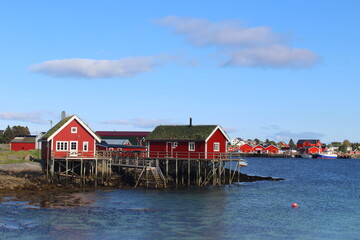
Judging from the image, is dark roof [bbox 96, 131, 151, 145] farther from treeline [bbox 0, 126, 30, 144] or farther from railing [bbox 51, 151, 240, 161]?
railing [bbox 51, 151, 240, 161]

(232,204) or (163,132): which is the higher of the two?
(163,132)

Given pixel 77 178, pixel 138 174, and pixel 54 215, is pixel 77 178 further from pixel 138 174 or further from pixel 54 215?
pixel 54 215

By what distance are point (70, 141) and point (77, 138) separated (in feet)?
2.94

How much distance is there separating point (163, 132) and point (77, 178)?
1325 cm

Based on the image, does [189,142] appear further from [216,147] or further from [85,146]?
[85,146]

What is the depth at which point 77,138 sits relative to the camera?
55.5 metres

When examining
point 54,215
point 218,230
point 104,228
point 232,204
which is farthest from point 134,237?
point 232,204

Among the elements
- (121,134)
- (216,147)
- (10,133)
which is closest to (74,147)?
(216,147)

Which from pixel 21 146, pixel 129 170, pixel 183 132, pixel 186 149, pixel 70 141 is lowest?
pixel 129 170

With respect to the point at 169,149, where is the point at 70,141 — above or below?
above

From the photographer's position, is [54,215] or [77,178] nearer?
[54,215]

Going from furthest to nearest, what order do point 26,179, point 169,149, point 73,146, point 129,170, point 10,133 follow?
point 10,133 → point 129,170 → point 169,149 → point 73,146 → point 26,179

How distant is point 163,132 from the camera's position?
2437 inches

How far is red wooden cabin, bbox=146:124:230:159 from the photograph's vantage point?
193 feet
